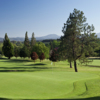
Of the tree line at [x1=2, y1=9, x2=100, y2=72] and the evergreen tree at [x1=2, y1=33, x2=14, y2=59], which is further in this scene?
the evergreen tree at [x1=2, y1=33, x2=14, y2=59]

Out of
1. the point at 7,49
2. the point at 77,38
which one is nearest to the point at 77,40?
the point at 77,38

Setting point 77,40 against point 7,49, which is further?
point 7,49

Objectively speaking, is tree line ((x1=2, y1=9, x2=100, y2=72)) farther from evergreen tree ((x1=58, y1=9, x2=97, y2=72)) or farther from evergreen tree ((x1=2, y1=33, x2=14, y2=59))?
evergreen tree ((x1=2, y1=33, x2=14, y2=59))

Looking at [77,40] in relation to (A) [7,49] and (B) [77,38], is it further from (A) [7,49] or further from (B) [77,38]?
(A) [7,49]

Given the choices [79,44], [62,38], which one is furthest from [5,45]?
[79,44]

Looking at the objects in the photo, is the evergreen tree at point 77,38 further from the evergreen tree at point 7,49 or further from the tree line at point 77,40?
the evergreen tree at point 7,49

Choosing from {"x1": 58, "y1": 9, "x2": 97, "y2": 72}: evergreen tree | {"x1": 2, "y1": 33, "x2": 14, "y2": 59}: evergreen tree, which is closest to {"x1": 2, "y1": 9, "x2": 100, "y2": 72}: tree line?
{"x1": 58, "y1": 9, "x2": 97, "y2": 72}: evergreen tree

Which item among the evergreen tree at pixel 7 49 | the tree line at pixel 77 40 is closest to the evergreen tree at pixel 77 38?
the tree line at pixel 77 40

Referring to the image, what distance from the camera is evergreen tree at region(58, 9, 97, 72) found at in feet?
103

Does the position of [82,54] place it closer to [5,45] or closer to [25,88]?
[25,88]

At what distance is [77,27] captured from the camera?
32.5 m

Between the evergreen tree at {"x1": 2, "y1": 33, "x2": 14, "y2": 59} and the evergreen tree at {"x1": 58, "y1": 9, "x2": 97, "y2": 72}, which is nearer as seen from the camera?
the evergreen tree at {"x1": 58, "y1": 9, "x2": 97, "y2": 72}

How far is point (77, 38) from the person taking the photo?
106ft

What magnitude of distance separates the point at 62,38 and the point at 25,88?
24.8 metres
